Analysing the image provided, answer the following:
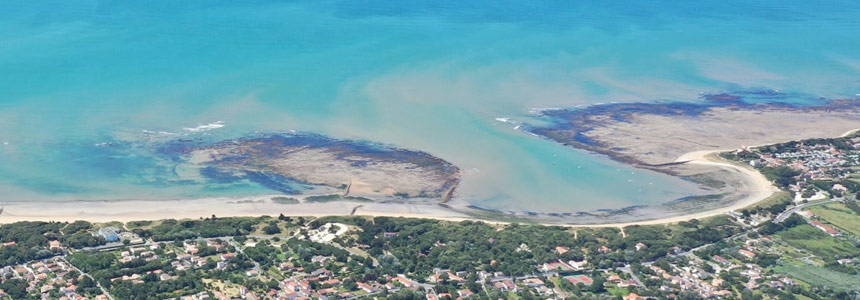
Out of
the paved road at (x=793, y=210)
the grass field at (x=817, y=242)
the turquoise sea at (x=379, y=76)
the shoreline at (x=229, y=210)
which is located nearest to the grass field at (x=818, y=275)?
the grass field at (x=817, y=242)

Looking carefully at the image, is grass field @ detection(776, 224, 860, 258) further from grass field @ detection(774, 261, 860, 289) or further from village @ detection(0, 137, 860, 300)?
grass field @ detection(774, 261, 860, 289)

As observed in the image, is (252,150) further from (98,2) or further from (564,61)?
(98,2)

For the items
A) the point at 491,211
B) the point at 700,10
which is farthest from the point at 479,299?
the point at 700,10

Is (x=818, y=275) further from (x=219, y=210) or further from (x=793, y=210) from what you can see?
(x=219, y=210)

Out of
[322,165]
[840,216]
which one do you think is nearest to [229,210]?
[322,165]

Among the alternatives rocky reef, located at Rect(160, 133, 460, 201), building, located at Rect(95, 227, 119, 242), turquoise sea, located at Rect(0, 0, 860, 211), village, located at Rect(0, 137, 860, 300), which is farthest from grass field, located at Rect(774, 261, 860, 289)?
building, located at Rect(95, 227, 119, 242)

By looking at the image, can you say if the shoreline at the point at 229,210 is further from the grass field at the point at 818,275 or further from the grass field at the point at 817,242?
the grass field at the point at 818,275
